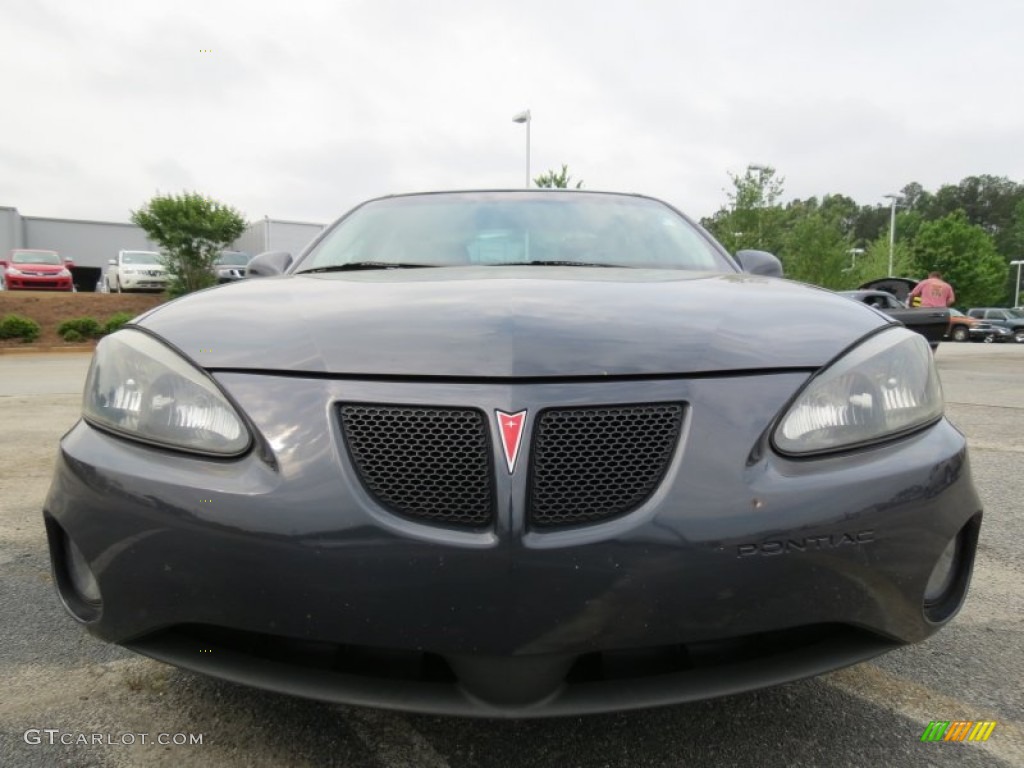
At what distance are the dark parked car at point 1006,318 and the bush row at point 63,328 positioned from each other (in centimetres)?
3523

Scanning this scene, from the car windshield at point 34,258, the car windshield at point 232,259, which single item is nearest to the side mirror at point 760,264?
the car windshield at point 232,259

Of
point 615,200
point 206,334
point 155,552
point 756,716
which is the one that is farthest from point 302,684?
point 615,200

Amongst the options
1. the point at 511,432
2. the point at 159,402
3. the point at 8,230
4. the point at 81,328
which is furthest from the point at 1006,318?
the point at 8,230

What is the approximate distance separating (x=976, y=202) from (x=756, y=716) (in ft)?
341

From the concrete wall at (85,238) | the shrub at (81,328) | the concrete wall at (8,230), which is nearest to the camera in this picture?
the shrub at (81,328)

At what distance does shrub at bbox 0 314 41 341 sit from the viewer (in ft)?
49.7

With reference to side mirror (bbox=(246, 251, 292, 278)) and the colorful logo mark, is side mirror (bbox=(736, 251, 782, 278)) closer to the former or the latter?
the colorful logo mark

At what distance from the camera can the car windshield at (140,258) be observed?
21000 mm

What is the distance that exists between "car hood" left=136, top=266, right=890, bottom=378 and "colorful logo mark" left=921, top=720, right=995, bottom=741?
0.87m

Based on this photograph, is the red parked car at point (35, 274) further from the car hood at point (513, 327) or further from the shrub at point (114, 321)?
the car hood at point (513, 327)

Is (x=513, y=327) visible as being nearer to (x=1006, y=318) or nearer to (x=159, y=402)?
(x=159, y=402)

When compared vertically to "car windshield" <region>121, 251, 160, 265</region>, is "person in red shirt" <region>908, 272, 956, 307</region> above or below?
below

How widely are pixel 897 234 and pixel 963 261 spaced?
2939cm

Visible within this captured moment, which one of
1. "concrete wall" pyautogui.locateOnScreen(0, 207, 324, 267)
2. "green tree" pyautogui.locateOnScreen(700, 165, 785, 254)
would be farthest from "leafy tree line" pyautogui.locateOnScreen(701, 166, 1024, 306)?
"concrete wall" pyautogui.locateOnScreen(0, 207, 324, 267)
